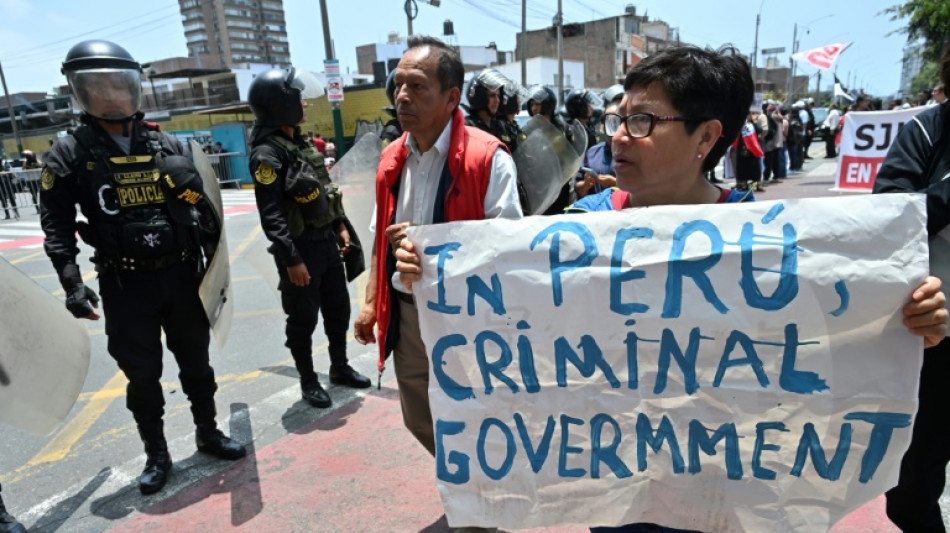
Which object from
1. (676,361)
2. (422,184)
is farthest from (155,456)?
(676,361)

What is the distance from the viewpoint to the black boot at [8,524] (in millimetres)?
2586

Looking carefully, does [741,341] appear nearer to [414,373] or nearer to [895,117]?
[414,373]

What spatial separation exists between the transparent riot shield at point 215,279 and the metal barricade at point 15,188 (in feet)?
49.8

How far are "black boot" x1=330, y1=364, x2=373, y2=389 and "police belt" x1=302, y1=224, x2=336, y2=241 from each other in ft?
3.13

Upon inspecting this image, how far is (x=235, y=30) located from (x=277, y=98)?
5552 inches

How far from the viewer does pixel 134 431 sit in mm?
3674

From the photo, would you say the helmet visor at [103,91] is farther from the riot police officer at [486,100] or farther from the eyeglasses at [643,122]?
the riot police officer at [486,100]

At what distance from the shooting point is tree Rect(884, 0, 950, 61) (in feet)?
76.6

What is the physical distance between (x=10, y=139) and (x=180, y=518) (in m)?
55.6

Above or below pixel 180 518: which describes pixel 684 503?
above

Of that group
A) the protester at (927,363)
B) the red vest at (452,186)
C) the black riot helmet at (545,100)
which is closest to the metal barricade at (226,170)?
the black riot helmet at (545,100)

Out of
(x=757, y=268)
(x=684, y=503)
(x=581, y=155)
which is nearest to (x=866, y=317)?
(x=757, y=268)

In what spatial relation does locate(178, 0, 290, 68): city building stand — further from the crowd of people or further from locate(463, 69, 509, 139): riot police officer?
the crowd of people

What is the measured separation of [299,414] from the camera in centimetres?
373
